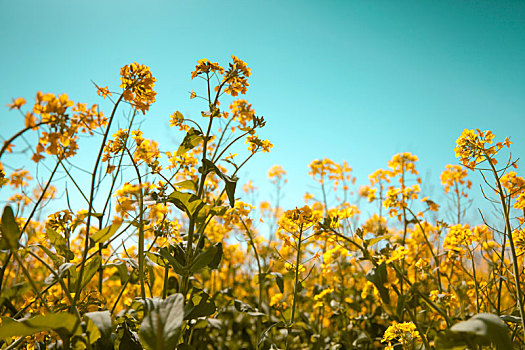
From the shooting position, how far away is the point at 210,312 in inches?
72.4

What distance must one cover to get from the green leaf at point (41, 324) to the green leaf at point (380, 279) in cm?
134

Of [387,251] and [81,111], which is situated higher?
[81,111]

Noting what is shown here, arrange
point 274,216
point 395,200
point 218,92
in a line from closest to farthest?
point 218,92 < point 395,200 < point 274,216

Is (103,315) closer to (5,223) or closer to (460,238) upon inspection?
(5,223)

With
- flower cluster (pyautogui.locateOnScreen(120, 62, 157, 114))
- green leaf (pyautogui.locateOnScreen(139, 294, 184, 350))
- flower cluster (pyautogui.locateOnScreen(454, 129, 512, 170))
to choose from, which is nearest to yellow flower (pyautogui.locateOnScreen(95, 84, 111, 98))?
flower cluster (pyautogui.locateOnScreen(120, 62, 157, 114))

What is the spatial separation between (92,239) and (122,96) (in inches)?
25.8

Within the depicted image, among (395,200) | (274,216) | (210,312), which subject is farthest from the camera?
(274,216)

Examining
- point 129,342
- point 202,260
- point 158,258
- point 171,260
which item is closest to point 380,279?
point 202,260

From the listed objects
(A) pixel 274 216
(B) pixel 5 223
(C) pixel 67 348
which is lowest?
(C) pixel 67 348

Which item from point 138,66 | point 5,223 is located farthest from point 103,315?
point 138,66

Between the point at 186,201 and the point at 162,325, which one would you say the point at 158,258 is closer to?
the point at 186,201

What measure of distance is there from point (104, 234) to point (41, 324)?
48cm

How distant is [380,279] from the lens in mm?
1775

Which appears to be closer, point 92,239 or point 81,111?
point 81,111
